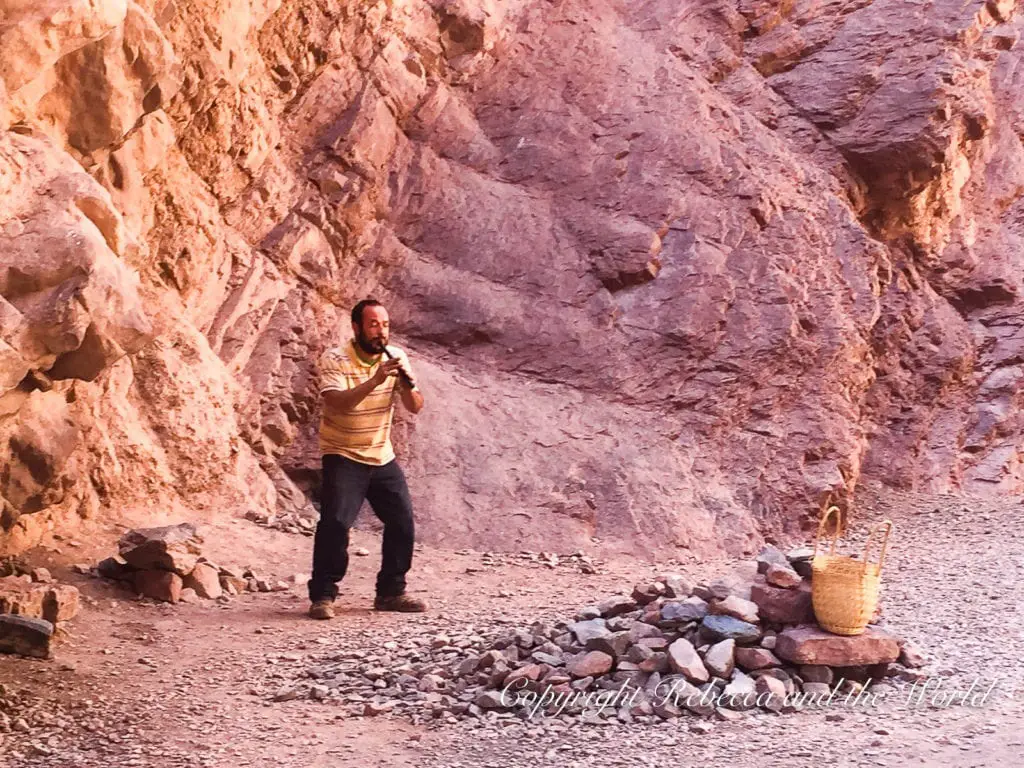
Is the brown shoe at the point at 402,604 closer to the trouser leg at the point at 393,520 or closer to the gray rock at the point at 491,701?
the trouser leg at the point at 393,520

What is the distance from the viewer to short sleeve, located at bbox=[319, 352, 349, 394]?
5.17m

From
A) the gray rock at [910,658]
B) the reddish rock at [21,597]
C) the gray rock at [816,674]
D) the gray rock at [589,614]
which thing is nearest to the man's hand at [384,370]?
the gray rock at [589,614]

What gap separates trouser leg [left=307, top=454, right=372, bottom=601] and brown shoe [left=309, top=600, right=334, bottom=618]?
28mm

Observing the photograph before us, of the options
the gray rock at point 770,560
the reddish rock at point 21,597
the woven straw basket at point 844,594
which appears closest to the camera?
the woven straw basket at point 844,594

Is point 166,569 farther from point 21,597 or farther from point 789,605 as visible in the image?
point 789,605

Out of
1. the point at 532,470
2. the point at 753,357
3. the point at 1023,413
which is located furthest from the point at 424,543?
the point at 1023,413

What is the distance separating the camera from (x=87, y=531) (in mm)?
6020

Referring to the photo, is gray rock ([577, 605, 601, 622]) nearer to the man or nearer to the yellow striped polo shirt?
the man

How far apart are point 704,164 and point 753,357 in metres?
1.90

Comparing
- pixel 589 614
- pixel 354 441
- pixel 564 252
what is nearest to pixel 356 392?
pixel 354 441

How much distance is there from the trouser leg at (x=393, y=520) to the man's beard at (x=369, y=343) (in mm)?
589

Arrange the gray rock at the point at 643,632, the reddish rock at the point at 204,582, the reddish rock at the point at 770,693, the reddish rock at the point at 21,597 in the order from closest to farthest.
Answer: the reddish rock at the point at 770,693 < the gray rock at the point at 643,632 < the reddish rock at the point at 21,597 < the reddish rock at the point at 204,582

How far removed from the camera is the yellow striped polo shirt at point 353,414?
5.21 meters

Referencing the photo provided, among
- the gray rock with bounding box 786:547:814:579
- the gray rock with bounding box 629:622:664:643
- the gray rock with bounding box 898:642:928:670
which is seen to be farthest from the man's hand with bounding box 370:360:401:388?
the gray rock with bounding box 898:642:928:670
